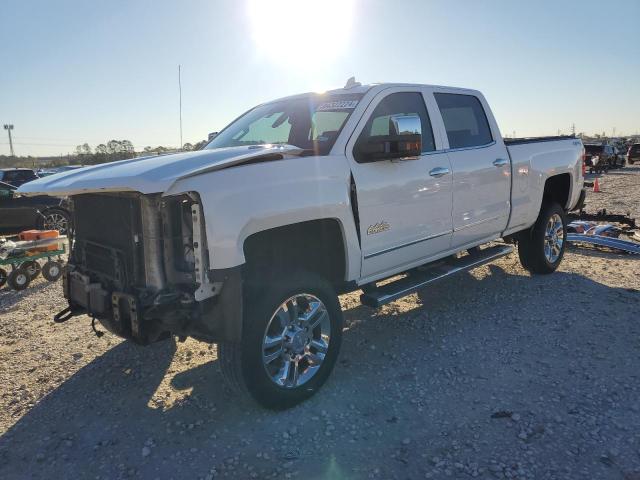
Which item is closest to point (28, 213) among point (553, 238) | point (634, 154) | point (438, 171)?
point (438, 171)

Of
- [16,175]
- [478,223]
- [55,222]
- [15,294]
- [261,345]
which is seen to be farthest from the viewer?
[16,175]

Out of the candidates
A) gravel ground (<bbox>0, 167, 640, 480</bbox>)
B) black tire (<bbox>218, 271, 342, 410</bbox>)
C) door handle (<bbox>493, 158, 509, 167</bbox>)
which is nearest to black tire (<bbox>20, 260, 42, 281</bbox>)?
gravel ground (<bbox>0, 167, 640, 480</bbox>)

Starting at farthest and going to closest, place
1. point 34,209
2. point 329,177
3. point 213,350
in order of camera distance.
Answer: point 34,209 → point 213,350 → point 329,177

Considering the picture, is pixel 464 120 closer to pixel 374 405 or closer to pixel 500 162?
pixel 500 162

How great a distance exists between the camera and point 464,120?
520 cm

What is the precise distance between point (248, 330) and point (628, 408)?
8.34 feet

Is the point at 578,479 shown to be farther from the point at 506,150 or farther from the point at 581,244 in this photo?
the point at 581,244

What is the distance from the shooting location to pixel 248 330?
3.19 m

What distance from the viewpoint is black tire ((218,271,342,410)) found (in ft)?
10.5

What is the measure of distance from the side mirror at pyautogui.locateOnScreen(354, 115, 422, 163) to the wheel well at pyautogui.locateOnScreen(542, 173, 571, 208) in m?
3.46

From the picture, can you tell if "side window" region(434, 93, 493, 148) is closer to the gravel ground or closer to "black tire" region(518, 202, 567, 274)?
"black tire" region(518, 202, 567, 274)

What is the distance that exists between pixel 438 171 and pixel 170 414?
114 inches

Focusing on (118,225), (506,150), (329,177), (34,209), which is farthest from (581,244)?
(34,209)

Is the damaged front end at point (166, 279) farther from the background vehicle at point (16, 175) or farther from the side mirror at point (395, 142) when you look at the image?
the background vehicle at point (16, 175)
